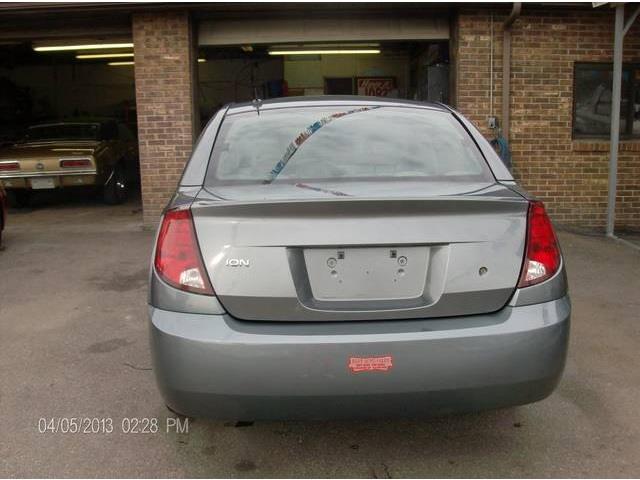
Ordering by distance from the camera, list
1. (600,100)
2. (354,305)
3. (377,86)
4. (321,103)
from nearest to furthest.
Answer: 1. (354,305)
2. (321,103)
3. (600,100)
4. (377,86)

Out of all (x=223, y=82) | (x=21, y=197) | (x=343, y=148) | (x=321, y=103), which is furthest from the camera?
(x=223, y=82)

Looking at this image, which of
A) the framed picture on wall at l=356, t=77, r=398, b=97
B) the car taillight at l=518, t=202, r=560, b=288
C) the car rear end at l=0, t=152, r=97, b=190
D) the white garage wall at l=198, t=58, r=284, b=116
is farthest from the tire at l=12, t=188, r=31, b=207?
the car taillight at l=518, t=202, r=560, b=288

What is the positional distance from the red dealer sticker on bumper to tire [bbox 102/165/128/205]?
1025cm

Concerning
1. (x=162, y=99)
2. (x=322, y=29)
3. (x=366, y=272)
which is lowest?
(x=366, y=272)

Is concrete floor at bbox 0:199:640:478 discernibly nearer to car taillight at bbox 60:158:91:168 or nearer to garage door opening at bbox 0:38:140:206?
car taillight at bbox 60:158:91:168

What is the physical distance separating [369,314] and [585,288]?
4.04 m

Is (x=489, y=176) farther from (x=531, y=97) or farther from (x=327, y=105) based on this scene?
(x=531, y=97)

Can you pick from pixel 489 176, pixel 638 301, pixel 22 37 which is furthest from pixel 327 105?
Answer: pixel 22 37

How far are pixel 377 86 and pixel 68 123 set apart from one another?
7.03 metres

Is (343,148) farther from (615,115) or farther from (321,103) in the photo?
(615,115)

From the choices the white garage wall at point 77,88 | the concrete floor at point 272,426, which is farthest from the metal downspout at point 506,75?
the white garage wall at point 77,88

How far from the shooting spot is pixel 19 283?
6.18m

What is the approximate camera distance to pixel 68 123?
13023 millimetres

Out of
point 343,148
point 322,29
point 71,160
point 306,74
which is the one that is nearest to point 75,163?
point 71,160
